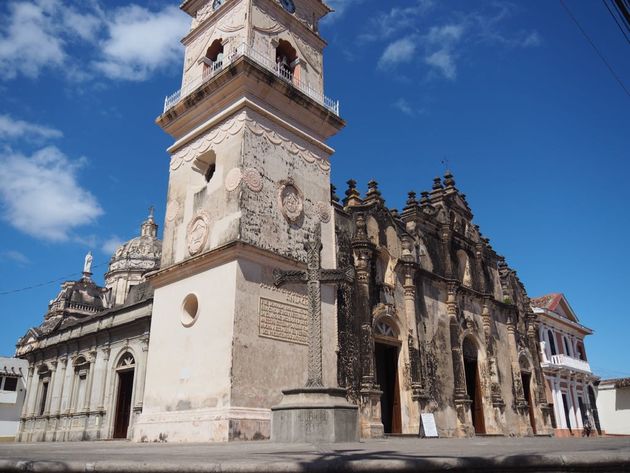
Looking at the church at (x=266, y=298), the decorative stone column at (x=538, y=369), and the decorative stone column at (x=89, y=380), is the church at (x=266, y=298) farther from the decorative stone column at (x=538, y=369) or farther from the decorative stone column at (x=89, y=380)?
the decorative stone column at (x=538, y=369)

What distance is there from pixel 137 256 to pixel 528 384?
29297 mm

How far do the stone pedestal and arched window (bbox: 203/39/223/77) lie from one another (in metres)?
11.7

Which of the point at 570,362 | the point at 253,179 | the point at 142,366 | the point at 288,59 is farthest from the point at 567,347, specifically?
the point at 253,179

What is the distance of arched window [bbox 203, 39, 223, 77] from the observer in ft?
58.3

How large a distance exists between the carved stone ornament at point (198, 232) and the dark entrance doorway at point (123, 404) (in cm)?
742

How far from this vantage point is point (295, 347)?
48.5ft

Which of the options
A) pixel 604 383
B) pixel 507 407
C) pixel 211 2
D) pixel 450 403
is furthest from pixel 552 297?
pixel 211 2

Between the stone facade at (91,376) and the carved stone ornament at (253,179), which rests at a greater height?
the carved stone ornament at (253,179)

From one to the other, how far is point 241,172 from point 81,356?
13493 mm

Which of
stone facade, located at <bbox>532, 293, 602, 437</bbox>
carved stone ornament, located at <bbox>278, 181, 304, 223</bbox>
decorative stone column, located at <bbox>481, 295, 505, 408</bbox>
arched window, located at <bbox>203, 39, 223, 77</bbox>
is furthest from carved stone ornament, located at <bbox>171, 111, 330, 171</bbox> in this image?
stone facade, located at <bbox>532, 293, 602, 437</bbox>

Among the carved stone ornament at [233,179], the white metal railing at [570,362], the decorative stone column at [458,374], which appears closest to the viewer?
the carved stone ornament at [233,179]

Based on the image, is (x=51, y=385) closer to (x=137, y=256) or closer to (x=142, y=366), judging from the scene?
(x=142, y=366)

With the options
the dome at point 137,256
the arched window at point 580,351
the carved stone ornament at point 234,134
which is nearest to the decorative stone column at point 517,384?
the arched window at point 580,351

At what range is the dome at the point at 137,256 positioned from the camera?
41094 mm
